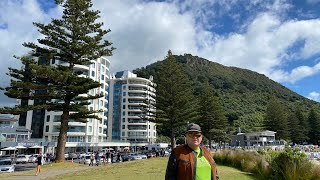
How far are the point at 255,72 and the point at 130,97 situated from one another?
390 ft

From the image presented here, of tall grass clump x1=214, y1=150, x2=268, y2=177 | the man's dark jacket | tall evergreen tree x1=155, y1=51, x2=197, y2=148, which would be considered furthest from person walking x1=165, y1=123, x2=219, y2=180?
tall evergreen tree x1=155, y1=51, x2=197, y2=148

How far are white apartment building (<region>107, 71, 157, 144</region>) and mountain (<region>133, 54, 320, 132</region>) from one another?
809 cm

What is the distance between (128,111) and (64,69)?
63150mm

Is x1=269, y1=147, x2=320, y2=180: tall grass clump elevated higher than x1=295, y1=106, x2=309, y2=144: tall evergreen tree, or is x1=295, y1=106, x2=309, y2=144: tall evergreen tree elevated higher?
x1=295, y1=106, x2=309, y2=144: tall evergreen tree

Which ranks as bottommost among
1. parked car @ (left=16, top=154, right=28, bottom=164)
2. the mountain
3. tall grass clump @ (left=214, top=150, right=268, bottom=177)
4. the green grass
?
parked car @ (left=16, top=154, right=28, bottom=164)

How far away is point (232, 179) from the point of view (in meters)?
10.8

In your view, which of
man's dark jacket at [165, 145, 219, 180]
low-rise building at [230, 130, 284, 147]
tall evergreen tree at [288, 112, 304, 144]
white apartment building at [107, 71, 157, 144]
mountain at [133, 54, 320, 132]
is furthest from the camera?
mountain at [133, 54, 320, 132]

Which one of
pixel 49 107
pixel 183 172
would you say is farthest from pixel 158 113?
pixel 183 172

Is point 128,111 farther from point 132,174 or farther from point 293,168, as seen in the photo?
point 293,168

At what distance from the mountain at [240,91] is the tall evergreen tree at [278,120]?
93.2 feet

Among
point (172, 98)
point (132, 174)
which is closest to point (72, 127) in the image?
point (172, 98)

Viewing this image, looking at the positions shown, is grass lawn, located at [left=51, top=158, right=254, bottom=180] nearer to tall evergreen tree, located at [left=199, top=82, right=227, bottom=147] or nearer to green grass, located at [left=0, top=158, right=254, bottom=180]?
green grass, located at [left=0, top=158, right=254, bottom=180]

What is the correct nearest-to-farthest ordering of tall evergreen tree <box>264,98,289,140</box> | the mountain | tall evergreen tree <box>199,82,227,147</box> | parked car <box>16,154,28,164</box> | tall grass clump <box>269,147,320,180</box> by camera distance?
tall grass clump <box>269,147,320,180</box> < parked car <box>16,154,28,164</box> < tall evergreen tree <box>199,82,227,147</box> < tall evergreen tree <box>264,98,289,140</box> < the mountain

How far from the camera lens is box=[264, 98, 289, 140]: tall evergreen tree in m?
64.1
